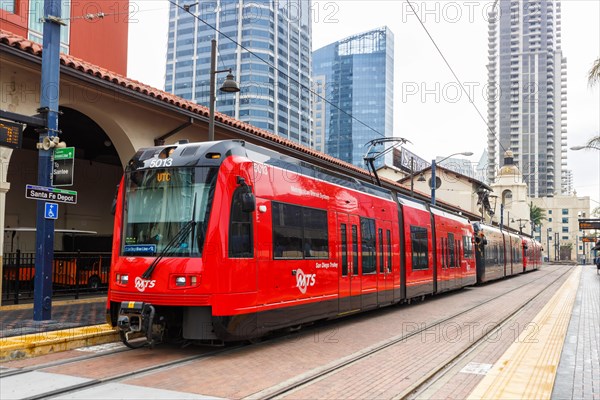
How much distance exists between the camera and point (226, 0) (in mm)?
107625

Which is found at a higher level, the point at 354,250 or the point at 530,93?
the point at 530,93

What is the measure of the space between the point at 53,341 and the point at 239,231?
10.5 feet

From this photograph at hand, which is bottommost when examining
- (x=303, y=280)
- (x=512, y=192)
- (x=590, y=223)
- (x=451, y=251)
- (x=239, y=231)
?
(x=303, y=280)

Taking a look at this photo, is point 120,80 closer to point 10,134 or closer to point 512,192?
point 10,134

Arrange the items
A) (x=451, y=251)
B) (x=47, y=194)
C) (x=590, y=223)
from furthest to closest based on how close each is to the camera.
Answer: (x=590, y=223) < (x=451, y=251) < (x=47, y=194)

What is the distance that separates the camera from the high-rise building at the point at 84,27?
1959 centimetres

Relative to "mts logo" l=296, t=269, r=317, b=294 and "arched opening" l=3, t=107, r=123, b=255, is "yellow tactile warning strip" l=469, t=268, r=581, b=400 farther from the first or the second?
"arched opening" l=3, t=107, r=123, b=255

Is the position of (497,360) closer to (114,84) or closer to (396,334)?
(396,334)

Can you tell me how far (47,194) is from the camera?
34.1 feet

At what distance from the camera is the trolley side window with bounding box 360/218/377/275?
1340 cm

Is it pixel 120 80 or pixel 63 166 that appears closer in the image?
pixel 63 166

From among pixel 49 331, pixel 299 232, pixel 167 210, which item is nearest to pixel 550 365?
pixel 299 232

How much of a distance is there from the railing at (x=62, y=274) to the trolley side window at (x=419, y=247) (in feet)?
29.7

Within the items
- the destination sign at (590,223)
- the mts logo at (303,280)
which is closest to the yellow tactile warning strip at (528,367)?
the mts logo at (303,280)
